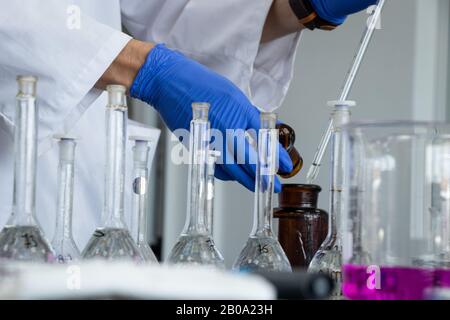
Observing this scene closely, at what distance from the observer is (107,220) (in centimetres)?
82

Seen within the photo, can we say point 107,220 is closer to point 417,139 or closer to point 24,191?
point 24,191

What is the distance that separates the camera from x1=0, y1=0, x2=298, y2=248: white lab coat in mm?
1166

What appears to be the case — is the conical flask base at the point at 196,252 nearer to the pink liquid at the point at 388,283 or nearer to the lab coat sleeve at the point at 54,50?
the pink liquid at the point at 388,283

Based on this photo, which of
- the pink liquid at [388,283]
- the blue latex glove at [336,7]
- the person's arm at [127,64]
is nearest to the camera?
the pink liquid at [388,283]

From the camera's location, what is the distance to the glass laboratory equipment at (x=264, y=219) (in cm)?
91

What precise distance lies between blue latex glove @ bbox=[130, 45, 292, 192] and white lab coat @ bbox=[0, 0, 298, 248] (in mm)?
101

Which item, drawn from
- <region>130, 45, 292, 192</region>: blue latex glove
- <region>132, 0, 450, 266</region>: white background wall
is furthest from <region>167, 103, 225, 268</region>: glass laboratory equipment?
<region>132, 0, 450, 266</region>: white background wall

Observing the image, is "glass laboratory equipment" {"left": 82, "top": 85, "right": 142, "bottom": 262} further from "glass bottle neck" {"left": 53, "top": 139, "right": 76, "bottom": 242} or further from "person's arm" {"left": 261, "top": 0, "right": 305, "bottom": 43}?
"person's arm" {"left": 261, "top": 0, "right": 305, "bottom": 43}

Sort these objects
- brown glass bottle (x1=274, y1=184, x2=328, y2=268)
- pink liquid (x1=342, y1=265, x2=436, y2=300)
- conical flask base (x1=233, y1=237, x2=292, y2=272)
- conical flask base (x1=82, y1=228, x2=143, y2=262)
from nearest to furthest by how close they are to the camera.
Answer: pink liquid (x1=342, y1=265, x2=436, y2=300) < conical flask base (x1=82, y1=228, x2=143, y2=262) < conical flask base (x1=233, y1=237, x2=292, y2=272) < brown glass bottle (x1=274, y1=184, x2=328, y2=268)

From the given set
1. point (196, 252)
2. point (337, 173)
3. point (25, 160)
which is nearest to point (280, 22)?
point (337, 173)

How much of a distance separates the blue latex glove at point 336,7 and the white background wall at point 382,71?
1.29 metres

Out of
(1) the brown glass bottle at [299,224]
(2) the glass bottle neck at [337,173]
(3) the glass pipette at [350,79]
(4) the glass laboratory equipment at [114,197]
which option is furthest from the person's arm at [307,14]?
(4) the glass laboratory equipment at [114,197]

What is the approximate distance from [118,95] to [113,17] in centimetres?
93
